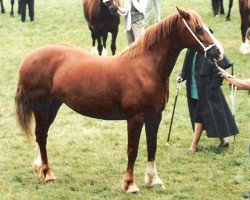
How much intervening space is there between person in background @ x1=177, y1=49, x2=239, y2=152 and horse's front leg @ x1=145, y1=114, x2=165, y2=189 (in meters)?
1.43

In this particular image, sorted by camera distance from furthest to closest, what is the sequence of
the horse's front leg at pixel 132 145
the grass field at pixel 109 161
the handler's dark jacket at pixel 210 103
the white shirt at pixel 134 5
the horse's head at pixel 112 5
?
the horse's head at pixel 112 5, the white shirt at pixel 134 5, the handler's dark jacket at pixel 210 103, the grass field at pixel 109 161, the horse's front leg at pixel 132 145

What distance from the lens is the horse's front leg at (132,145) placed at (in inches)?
228

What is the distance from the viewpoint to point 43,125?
6336 mm

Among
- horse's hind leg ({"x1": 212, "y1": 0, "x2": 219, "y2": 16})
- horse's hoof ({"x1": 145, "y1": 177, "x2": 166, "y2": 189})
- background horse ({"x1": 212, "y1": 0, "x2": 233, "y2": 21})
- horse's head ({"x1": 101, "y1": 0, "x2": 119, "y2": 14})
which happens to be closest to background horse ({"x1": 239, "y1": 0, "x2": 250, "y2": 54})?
horse's head ({"x1": 101, "y1": 0, "x2": 119, "y2": 14})

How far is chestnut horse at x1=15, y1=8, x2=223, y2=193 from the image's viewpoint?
5664mm

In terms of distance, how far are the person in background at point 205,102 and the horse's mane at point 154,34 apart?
5.29 ft

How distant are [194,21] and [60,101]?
6.25ft

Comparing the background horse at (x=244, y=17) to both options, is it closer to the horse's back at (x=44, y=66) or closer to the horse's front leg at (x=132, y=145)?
the horse's back at (x=44, y=66)

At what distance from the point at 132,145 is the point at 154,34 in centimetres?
124

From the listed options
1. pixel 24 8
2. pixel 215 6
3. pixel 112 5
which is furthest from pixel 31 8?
pixel 112 5

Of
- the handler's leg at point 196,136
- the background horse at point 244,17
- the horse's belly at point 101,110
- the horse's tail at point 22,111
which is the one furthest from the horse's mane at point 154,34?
the background horse at point 244,17

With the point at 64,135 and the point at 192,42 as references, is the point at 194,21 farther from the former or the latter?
the point at 64,135

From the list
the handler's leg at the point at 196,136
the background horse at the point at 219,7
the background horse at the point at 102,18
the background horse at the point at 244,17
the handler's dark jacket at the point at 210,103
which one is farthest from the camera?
the background horse at the point at 219,7

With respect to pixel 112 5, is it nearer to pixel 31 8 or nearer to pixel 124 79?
pixel 124 79
